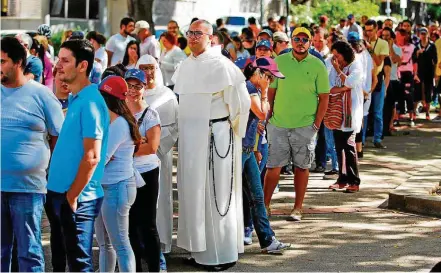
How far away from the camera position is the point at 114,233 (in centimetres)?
746

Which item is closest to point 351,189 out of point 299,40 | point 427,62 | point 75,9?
point 299,40

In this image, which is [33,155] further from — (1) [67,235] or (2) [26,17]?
(2) [26,17]

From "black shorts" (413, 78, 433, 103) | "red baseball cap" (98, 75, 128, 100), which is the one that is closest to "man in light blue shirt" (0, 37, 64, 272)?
"red baseball cap" (98, 75, 128, 100)

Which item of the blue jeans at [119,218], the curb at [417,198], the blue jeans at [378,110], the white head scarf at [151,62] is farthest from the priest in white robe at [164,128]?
the blue jeans at [378,110]

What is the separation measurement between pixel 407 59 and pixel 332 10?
21210 mm

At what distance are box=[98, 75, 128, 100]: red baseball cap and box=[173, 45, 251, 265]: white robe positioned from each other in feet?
5.05

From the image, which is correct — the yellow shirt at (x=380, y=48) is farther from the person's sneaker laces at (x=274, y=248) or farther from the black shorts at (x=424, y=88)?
the person's sneaker laces at (x=274, y=248)

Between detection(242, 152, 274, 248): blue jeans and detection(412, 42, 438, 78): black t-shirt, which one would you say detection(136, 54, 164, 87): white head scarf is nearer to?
detection(242, 152, 274, 248): blue jeans

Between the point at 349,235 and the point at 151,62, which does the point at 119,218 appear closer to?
the point at 151,62

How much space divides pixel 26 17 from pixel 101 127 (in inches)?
979

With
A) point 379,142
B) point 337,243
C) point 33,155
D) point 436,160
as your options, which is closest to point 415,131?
point 379,142

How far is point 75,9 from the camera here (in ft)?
108

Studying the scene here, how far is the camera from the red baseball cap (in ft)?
24.4

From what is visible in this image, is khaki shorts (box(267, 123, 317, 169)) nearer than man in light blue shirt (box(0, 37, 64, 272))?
No
